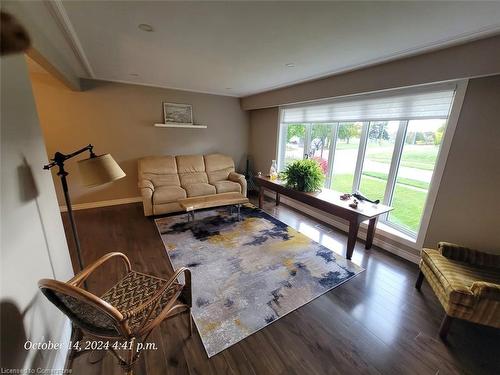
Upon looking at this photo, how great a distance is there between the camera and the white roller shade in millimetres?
2264

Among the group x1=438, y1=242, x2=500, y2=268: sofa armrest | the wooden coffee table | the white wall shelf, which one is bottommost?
the wooden coffee table

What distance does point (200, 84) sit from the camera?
3.82m

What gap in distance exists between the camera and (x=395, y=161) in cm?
277

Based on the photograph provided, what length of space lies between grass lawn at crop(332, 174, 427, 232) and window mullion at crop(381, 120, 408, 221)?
64 mm

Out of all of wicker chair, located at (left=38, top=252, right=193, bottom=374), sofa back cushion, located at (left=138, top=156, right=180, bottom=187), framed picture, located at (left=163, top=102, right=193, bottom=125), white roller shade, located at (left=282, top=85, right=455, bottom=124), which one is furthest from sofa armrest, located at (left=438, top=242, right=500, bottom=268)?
framed picture, located at (left=163, top=102, right=193, bottom=125)

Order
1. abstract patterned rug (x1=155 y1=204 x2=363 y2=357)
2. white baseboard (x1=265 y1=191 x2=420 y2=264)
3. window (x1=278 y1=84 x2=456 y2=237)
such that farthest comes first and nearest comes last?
1. white baseboard (x1=265 y1=191 x2=420 y2=264)
2. window (x1=278 y1=84 x2=456 y2=237)
3. abstract patterned rug (x1=155 y1=204 x2=363 y2=357)

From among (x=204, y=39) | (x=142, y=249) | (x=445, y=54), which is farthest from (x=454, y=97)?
(x=142, y=249)

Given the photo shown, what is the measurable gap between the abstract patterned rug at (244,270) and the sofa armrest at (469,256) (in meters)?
0.82

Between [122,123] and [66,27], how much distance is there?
2.34 meters

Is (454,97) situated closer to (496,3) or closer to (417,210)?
(496,3)

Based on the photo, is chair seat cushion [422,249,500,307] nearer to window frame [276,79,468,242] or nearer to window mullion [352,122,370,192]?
window frame [276,79,468,242]

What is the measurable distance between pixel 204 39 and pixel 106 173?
1.53 meters

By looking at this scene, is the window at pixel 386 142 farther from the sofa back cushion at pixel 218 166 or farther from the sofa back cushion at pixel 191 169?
the sofa back cushion at pixel 191 169

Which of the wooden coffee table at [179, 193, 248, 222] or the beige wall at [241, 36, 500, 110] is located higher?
the beige wall at [241, 36, 500, 110]
